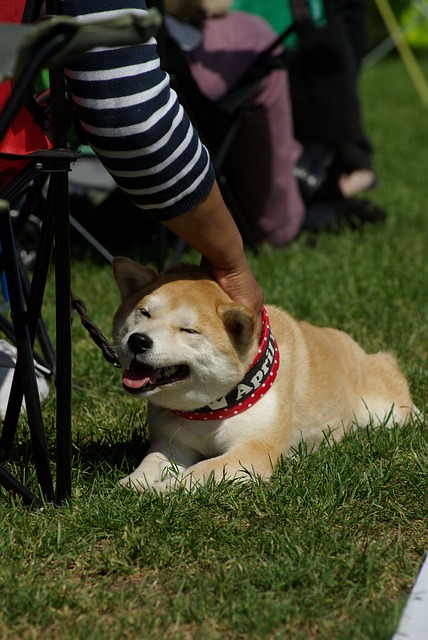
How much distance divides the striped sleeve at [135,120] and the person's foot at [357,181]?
12.2 ft

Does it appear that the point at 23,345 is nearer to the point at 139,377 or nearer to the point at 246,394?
the point at 139,377

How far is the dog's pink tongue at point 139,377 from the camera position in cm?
220

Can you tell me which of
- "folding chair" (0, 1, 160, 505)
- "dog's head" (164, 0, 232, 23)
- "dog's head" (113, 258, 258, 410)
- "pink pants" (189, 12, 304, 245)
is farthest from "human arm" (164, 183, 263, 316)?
"dog's head" (164, 0, 232, 23)

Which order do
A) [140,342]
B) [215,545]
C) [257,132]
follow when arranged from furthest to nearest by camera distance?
[257,132] < [140,342] < [215,545]

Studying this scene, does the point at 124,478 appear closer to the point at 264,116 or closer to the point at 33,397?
the point at 33,397

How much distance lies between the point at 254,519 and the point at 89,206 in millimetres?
3093

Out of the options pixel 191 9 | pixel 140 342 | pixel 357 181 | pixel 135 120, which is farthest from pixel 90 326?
pixel 357 181

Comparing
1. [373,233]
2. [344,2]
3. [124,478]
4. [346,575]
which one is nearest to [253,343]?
[124,478]

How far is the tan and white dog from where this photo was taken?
2.20 meters

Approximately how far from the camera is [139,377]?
2219 millimetres

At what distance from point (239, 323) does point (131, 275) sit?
0.34 m

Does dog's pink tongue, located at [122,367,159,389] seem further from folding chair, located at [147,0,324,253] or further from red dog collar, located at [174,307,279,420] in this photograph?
folding chair, located at [147,0,324,253]

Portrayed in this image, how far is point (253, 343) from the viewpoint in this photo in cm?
229

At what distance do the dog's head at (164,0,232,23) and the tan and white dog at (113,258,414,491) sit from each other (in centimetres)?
213
